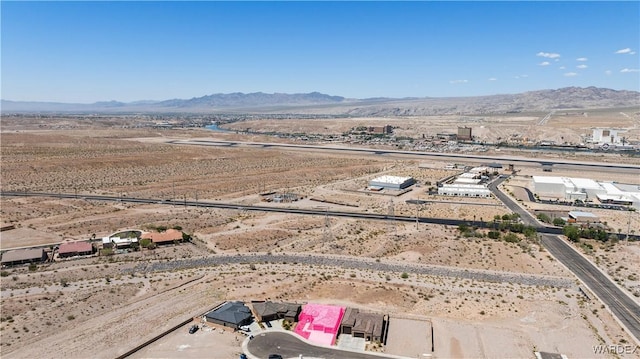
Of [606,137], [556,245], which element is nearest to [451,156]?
[606,137]

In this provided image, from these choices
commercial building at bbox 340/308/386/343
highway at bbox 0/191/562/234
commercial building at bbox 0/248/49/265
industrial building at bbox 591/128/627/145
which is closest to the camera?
commercial building at bbox 340/308/386/343

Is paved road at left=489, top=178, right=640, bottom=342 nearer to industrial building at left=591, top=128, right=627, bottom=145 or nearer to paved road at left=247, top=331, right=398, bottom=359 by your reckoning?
paved road at left=247, top=331, right=398, bottom=359

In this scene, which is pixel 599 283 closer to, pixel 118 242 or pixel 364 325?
pixel 364 325

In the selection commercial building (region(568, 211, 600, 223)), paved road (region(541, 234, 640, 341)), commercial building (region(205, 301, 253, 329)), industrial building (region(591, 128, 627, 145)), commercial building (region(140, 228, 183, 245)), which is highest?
industrial building (region(591, 128, 627, 145))

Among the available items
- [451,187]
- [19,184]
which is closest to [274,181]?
[451,187]

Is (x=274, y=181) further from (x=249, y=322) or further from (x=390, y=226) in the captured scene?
(x=249, y=322)

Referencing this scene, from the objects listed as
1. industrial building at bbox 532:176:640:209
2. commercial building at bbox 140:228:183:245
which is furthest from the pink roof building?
industrial building at bbox 532:176:640:209
